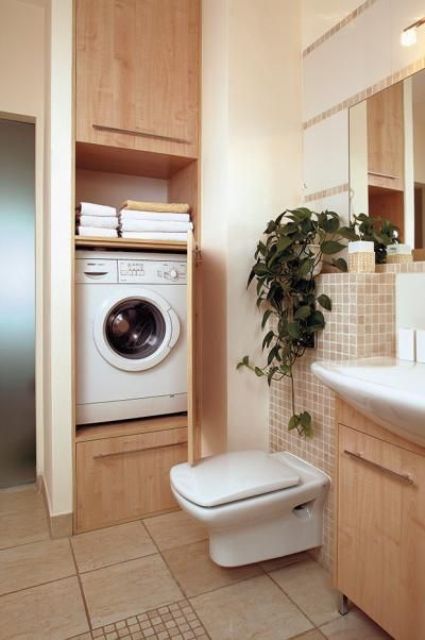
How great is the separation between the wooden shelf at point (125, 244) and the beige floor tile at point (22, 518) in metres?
1.35

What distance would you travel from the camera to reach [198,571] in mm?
1659

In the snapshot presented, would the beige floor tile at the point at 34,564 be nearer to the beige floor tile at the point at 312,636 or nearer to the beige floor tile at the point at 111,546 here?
the beige floor tile at the point at 111,546

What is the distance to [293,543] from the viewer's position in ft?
Result: 5.38

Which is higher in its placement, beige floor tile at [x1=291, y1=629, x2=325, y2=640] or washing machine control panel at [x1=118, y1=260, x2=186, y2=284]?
washing machine control panel at [x1=118, y1=260, x2=186, y2=284]

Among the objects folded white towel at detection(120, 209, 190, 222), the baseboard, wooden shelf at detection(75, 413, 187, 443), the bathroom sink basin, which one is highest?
folded white towel at detection(120, 209, 190, 222)

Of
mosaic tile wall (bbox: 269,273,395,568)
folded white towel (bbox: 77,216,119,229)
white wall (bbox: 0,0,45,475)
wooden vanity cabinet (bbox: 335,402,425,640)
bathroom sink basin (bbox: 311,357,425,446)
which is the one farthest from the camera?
white wall (bbox: 0,0,45,475)

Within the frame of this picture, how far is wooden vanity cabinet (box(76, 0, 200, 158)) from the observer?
6.22ft

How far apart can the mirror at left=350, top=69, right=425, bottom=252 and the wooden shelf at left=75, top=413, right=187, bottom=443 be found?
130 centimetres

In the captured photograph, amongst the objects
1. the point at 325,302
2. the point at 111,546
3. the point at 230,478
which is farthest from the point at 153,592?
the point at 325,302

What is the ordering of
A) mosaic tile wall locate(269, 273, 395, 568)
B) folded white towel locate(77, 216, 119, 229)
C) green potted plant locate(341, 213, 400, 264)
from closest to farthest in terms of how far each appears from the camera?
1. mosaic tile wall locate(269, 273, 395, 568)
2. green potted plant locate(341, 213, 400, 264)
3. folded white towel locate(77, 216, 119, 229)

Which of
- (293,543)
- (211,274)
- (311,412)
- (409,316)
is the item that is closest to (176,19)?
(211,274)

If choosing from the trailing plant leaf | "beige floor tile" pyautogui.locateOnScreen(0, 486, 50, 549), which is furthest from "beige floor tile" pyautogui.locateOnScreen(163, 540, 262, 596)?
the trailing plant leaf

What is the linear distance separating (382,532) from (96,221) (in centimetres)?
167

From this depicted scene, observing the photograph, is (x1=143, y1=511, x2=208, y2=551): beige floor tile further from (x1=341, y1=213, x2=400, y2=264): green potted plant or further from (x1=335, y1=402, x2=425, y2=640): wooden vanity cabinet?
(x1=341, y1=213, x2=400, y2=264): green potted plant
